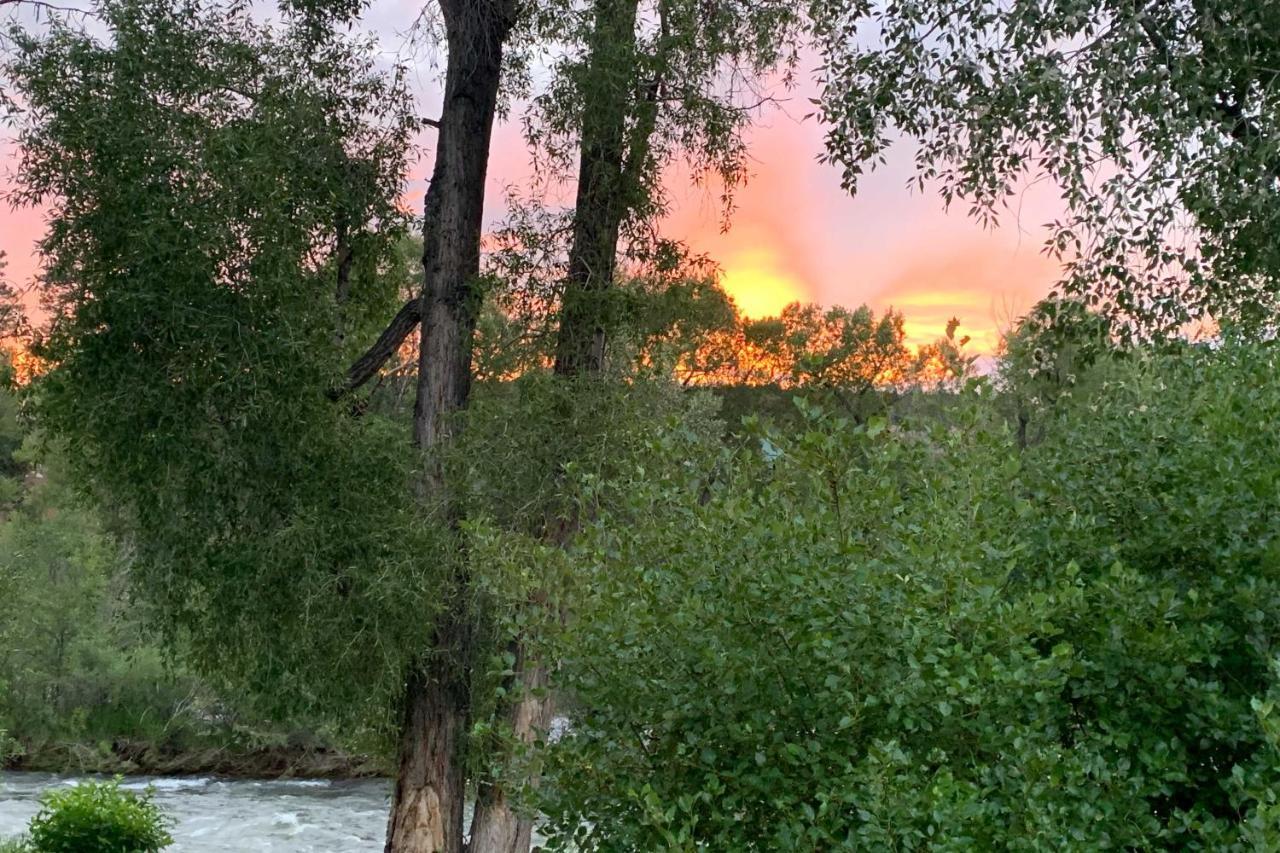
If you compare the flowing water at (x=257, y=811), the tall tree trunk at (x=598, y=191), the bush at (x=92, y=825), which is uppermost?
the tall tree trunk at (x=598, y=191)

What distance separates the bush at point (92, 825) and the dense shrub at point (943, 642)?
926 cm

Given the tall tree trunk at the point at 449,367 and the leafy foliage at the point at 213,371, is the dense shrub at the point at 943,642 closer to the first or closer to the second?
the leafy foliage at the point at 213,371

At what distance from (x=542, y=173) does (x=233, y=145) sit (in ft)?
9.11

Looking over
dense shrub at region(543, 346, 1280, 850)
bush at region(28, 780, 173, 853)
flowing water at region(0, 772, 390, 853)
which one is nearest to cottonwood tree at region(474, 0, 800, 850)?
bush at region(28, 780, 173, 853)

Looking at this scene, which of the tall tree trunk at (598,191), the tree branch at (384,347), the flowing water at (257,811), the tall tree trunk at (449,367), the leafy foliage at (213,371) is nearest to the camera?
the leafy foliage at (213,371)

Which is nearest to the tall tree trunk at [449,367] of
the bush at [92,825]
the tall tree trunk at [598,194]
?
the tall tree trunk at [598,194]

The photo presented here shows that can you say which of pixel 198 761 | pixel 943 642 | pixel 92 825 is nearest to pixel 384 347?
pixel 92 825

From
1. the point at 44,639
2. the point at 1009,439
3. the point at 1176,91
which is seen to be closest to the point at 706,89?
the point at 1176,91

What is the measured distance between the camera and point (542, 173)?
38.9ft

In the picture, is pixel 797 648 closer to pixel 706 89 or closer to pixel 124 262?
pixel 124 262

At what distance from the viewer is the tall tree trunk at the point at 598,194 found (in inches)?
437

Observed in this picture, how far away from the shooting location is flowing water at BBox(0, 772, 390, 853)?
19922 mm

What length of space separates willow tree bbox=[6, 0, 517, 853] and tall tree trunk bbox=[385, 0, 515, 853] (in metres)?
0.03

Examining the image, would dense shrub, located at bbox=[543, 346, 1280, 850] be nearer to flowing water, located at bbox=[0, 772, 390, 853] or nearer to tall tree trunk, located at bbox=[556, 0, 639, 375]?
tall tree trunk, located at bbox=[556, 0, 639, 375]
